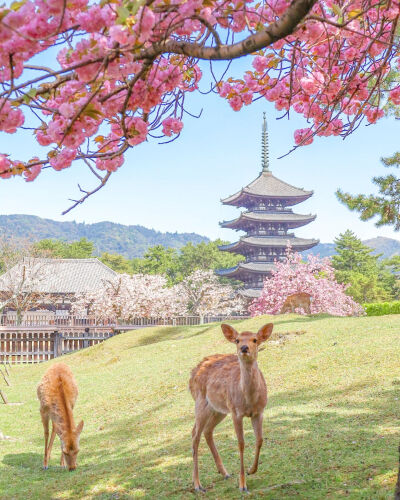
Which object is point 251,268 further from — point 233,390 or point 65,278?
point 233,390

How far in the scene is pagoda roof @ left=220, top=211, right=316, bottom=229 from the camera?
47469 mm

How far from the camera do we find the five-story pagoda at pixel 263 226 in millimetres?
46469

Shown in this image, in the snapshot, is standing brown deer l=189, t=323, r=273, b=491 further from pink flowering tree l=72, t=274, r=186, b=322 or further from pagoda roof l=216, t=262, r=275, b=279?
pagoda roof l=216, t=262, r=275, b=279

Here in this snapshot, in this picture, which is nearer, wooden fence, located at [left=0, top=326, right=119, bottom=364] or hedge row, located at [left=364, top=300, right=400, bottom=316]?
hedge row, located at [left=364, top=300, right=400, bottom=316]

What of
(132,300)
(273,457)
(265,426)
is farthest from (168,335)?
(273,457)

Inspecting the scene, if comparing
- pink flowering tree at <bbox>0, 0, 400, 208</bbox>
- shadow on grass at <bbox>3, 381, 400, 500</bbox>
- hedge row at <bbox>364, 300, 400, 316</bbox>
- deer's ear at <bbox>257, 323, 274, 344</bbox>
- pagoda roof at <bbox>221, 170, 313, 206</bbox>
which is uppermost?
pagoda roof at <bbox>221, 170, 313, 206</bbox>

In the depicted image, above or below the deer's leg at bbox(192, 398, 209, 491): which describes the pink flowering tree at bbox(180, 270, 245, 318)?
above

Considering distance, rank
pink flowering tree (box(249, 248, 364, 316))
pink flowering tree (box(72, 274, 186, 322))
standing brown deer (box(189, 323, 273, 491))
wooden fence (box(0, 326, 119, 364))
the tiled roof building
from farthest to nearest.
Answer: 1. the tiled roof building
2. pink flowering tree (box(72, 274, 186, 322))
3. pink flowering tree (box(249, 248, 364, 316))
4. wooden fence (box(0, 326, 119, 364))
5. standing brown deer (box(189, 323, 273, 491))

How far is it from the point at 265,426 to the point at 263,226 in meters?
41.6

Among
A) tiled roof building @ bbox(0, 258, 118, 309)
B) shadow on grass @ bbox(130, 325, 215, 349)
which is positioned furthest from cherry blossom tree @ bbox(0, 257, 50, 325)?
shadow on grass @ bbox(130, 325, 215, 349)

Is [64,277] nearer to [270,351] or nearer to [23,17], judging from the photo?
[270,351]

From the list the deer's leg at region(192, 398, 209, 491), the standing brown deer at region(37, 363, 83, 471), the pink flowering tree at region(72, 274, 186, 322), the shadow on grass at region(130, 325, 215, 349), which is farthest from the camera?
the pink flowering tree at region(72, 274, 186, 322)

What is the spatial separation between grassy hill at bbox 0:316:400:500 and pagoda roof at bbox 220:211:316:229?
30193 mm

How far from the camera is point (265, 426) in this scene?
25.6 ft
